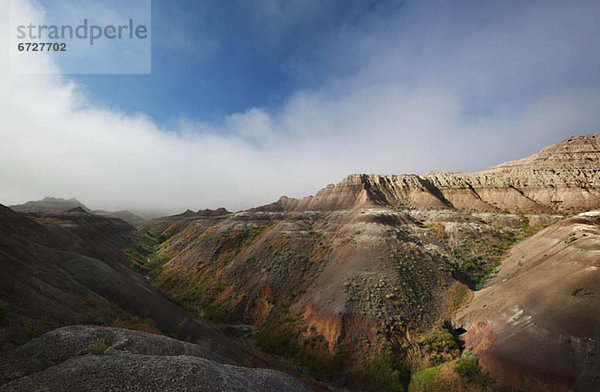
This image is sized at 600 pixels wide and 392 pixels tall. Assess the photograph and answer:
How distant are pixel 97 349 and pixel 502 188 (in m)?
75.9

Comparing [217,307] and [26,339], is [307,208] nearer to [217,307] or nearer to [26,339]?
[217,307]

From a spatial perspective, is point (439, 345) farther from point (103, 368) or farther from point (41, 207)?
point (41, 207)

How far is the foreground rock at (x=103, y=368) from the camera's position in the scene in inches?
263

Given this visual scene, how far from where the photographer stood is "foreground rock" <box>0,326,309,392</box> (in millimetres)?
6676

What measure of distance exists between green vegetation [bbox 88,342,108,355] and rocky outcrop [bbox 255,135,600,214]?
174ft

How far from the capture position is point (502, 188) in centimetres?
5434

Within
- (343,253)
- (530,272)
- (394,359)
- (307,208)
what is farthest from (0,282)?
(307,208)

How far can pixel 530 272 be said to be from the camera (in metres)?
22.8

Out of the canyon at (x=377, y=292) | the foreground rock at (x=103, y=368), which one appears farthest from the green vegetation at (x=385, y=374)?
the foreground rock at (x=103, y=368)

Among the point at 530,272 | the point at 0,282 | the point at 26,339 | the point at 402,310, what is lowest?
the point at 402,310

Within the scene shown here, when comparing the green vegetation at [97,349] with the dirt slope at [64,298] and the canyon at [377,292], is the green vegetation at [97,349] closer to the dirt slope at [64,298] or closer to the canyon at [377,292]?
the canyon at [377,292]

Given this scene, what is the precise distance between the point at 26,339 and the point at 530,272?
127 feet

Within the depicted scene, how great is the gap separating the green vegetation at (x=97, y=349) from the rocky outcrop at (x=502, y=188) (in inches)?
2094

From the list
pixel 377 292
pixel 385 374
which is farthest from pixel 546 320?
pixel 377 292
